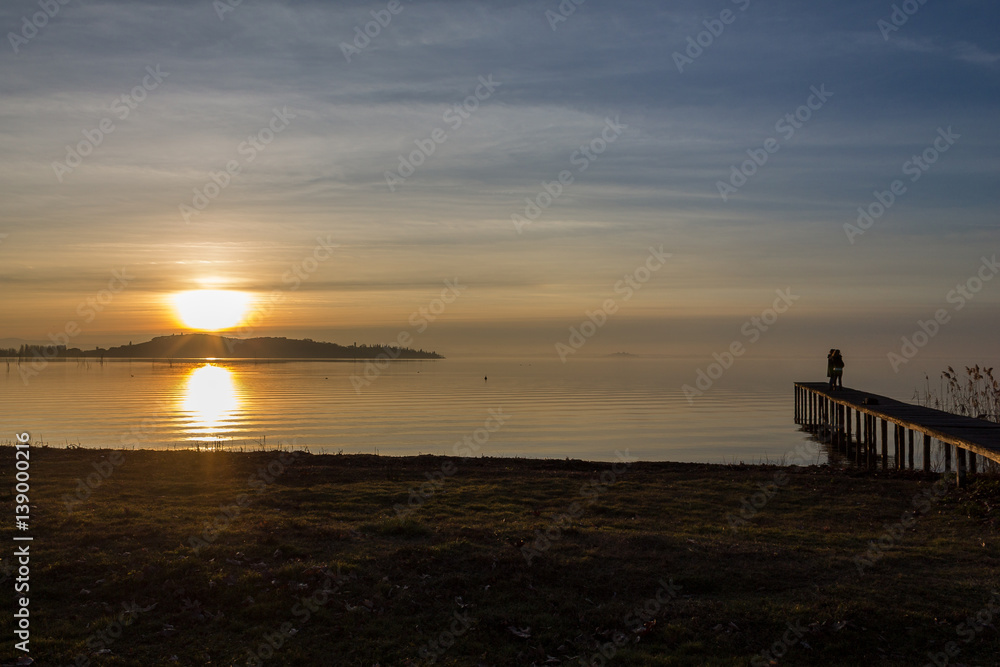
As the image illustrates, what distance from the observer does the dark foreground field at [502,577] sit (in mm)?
8320

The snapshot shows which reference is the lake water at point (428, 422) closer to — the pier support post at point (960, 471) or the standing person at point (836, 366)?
the standing person at point (836, 366)

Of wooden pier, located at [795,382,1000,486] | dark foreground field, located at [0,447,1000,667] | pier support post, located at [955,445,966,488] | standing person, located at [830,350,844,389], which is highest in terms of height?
standing person, located at [830,350,844,389]

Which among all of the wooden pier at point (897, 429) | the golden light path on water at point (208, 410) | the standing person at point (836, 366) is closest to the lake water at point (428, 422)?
the golden light path on water at point (208, 410)

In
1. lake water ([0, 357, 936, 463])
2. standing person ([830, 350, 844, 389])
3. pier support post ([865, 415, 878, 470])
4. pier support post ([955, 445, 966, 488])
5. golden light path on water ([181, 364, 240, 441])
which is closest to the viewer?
pier support post ([955, 445, 966, 488])

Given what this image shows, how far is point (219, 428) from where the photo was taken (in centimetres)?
4253

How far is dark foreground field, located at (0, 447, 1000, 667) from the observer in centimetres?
832

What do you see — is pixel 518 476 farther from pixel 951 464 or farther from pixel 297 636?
pixel 951 464

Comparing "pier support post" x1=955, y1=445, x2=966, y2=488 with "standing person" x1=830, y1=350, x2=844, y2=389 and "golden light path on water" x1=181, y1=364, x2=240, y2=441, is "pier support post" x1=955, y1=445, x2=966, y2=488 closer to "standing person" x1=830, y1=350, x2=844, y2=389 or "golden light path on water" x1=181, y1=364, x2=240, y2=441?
"standing person" x1=830, y1=350, x2=844, y2=389

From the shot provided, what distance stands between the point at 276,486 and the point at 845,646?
1305cm

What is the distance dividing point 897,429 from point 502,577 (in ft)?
63.0

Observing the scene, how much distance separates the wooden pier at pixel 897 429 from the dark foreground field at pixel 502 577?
1.59m

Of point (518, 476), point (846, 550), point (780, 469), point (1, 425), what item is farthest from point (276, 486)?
point (1, 425)

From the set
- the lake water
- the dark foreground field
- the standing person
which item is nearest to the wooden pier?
the standing person

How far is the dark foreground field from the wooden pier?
1591 millimetres
